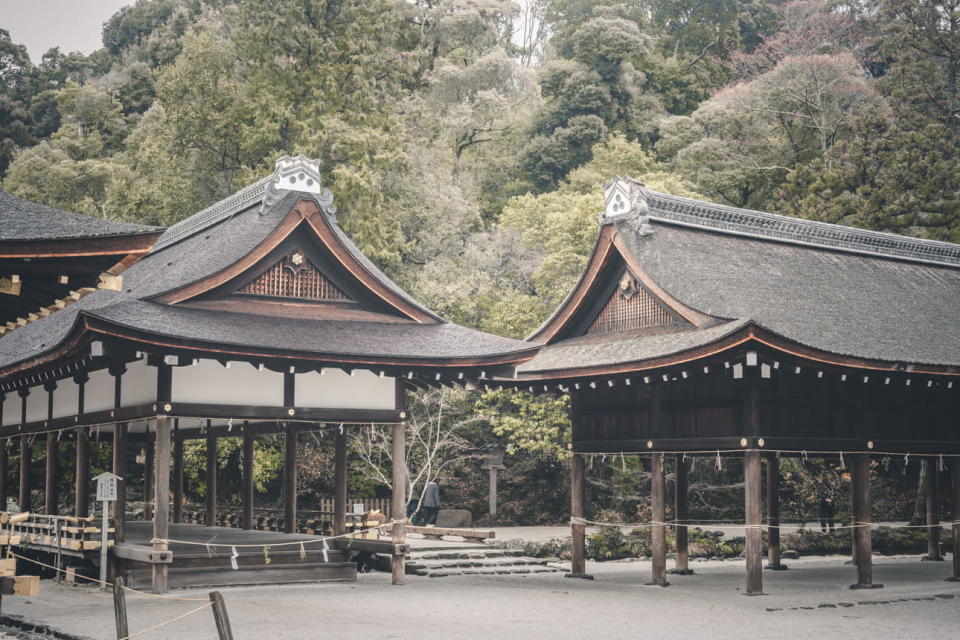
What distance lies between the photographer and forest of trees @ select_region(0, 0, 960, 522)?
35.3 m

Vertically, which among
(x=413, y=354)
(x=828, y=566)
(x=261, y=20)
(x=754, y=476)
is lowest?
(x=828, y=566)

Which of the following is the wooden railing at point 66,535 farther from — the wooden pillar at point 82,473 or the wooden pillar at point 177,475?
the wooden pillar at point 177,475

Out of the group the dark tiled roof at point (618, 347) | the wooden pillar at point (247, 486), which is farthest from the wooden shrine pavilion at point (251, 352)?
the wooden pillar at point (247, 486)

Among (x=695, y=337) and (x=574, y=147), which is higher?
(x=574, y=147)

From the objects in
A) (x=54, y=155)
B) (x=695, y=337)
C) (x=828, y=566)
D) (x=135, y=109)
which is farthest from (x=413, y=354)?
(x=135, y=109)

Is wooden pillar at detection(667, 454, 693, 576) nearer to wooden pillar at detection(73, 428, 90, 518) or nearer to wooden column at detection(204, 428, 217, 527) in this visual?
wooden column at detection(204, 428, 217, 527)

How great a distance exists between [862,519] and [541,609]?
22.1ft

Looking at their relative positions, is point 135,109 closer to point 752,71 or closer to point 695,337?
point 752,71

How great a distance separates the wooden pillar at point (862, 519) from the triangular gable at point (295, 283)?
10.1 m

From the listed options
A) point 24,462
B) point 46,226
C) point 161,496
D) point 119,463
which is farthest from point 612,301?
point 24,462

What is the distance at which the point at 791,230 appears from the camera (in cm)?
2327

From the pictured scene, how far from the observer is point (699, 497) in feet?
119

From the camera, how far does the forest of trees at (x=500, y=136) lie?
3534 centimetres

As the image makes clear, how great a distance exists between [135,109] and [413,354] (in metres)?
45.3
